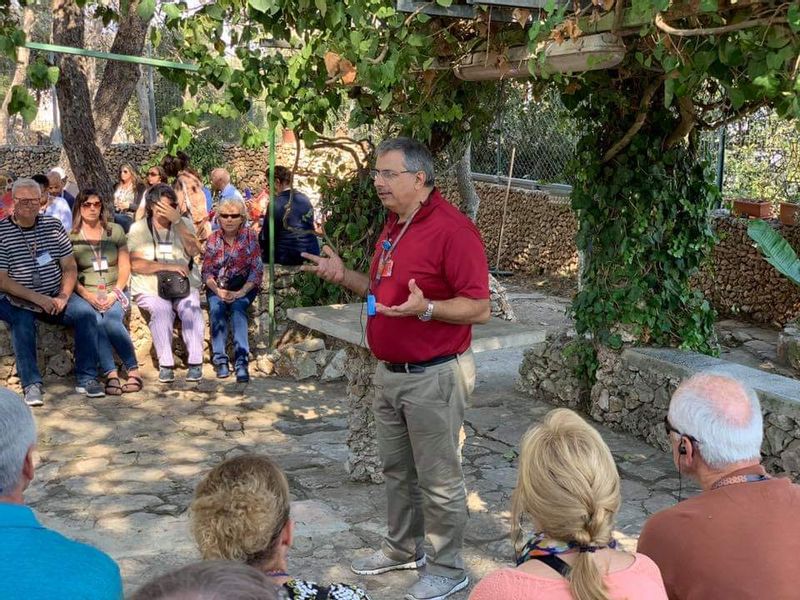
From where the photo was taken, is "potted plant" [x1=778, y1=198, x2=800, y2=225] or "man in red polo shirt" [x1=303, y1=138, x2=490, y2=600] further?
"potted plant" [x1=778, y1=198, x2=800, y2=225]

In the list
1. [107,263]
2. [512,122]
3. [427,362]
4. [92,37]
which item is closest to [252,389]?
[107,263]

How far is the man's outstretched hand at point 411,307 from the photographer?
11.9ft

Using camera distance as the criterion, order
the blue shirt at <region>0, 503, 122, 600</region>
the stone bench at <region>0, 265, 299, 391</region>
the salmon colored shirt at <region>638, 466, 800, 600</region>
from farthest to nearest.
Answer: the stone bench at <region>0, 265, 299, 391</region> → the salmon colored shirt at <region>638, 466, 800, 600</region> → the blue shirt at <region>0, 503, 122, 600</region>

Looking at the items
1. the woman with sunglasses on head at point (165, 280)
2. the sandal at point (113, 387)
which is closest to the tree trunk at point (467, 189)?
the woman with sunglasses on head at point (165, 280)

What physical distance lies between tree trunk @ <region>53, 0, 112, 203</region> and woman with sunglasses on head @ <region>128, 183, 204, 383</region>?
9.13 ft

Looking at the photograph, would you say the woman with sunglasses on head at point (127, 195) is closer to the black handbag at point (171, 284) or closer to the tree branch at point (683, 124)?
the black handbag at point (171, 284)

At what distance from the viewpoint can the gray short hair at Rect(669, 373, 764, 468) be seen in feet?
7.98

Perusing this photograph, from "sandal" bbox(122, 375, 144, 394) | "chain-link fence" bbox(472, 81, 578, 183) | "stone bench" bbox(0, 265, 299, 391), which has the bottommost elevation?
"sandal" bbox(122, 375, 144, 394)

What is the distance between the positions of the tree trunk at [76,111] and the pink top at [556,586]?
8.64 meters

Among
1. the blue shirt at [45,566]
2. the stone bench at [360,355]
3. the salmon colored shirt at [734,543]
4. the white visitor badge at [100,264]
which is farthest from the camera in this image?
the white visitor badge at [100,264]


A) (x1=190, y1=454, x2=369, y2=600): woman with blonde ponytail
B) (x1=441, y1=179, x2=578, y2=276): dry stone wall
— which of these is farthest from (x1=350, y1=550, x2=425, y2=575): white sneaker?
(x1=441, y1=179, x2=578, y2=276): dry stone wall

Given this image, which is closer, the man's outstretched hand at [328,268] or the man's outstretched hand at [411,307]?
the man's outstretched hand at [411,307]

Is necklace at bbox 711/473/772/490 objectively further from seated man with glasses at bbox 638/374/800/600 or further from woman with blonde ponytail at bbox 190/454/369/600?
woman with blonde ponytail at bbox 190/454/369/600

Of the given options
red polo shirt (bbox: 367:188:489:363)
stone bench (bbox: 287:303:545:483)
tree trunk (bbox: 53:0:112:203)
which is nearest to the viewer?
red polo shirt (bbox: 367:188:489:363)
